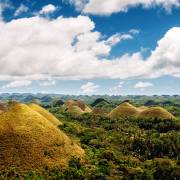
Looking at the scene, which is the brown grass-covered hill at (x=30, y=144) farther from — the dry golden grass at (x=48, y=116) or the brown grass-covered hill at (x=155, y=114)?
the brown grass-covered hill at (x=155, y=114)

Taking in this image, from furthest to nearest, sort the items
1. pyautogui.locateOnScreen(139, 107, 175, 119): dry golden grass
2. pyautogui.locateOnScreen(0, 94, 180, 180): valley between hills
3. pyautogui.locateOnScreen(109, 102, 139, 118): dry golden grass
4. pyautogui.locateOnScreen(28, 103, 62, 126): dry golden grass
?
pyautogui.locateOnScreen(109, 102, 139, 118): dry golden grass
pyautogui.locateOnScreen(139, 107, 175, 119): dry golden grass
pyautogui.locateOnScreen(28, 103, 62, 126): dry golden grass
pyautogui.locateOnScreen(0, 94, 180, 180): valley between hills

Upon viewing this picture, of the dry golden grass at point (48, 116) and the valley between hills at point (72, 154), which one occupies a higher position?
the dry golden grass at point (48, 116)

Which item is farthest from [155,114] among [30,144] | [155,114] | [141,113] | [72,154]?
[30,144]

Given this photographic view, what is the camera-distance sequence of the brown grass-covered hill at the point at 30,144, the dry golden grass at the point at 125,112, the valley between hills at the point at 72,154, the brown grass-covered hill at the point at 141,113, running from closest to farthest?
the valley between hills at the point at 72,154, the brown grass-covered hill at the point at 30,144, the brown grass-covered hill at the point at 141,113, the dry golden grass at the point at 125,112

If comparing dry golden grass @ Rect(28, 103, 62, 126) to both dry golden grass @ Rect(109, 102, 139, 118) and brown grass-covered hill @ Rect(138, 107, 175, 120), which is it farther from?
dry golden grass @ Rect(109, 102, 139, 118)

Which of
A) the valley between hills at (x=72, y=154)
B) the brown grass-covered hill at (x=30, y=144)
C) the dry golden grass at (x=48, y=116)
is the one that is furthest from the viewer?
the dry golden grass at (x=48, y=116)

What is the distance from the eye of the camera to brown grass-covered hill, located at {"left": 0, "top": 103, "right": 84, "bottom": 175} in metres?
58.9

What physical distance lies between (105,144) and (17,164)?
77.5 feet

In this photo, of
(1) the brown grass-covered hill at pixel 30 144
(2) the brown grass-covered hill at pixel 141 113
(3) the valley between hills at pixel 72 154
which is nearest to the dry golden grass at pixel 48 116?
(3) the valley between hills at pixel 72 154

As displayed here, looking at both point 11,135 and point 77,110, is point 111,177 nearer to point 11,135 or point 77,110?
point 11,135

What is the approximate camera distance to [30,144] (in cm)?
6353

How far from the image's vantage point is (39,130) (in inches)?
2689

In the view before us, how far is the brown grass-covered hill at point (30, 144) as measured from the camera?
193ft

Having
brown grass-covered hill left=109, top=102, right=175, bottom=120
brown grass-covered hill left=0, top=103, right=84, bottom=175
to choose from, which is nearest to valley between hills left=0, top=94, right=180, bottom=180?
brown grass-covered hill left=0, top=103, right=84, bottom=175
